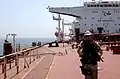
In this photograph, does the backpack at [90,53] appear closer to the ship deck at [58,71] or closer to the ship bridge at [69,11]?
the ship deck at [58,71]

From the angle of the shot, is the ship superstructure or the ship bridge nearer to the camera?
the ship superstructure

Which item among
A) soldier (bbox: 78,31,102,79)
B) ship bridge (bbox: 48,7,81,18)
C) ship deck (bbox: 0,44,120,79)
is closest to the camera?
soldier (bbox: 78,31,102,79)

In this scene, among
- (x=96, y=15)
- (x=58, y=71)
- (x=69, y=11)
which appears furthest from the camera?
(x=69, y=11)

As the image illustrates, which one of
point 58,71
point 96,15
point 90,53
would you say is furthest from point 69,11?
point 90,53

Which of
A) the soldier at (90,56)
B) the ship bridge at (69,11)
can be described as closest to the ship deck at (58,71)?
the soldier at (90,56)

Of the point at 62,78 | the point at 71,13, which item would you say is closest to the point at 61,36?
the point at 71,13

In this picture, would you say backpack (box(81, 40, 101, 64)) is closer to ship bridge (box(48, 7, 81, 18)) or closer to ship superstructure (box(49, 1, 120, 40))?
ship superstructure (box(49, 1, 120, 40))

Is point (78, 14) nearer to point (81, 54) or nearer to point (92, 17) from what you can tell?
point (92, 17)

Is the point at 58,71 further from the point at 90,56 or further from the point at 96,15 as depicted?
the point at 96,15

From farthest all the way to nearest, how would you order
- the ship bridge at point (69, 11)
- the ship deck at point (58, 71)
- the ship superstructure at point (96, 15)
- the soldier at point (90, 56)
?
the ship bridge at point (69, 11), the ship superstructure at point (96, 15), the ship deck at point (58, 71), the soldier at point (90, 56)

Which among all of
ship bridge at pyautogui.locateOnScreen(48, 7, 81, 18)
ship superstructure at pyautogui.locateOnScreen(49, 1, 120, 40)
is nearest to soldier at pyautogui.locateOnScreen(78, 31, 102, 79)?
ship superstructure at pyautogui.locateOnScreen(49, 1, 120, 40)

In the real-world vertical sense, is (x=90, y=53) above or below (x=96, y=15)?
below

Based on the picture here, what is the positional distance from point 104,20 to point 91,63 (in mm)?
60122

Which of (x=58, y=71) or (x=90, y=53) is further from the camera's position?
(x=58, y=71)
